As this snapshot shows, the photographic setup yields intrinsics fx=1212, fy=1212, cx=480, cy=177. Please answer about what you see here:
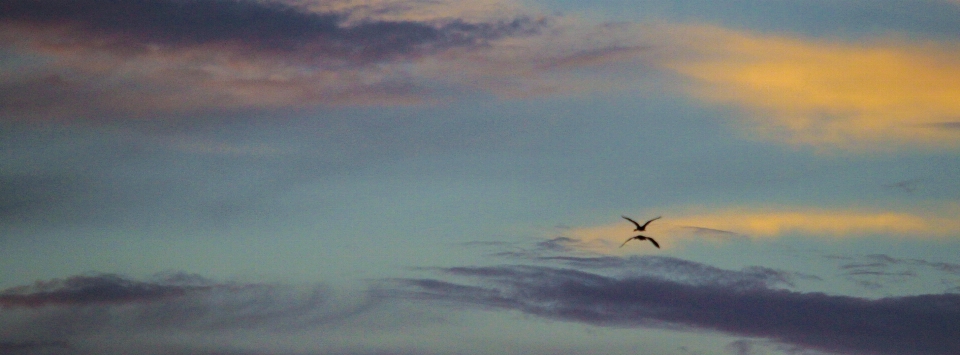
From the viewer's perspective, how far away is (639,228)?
158625 millimetres
